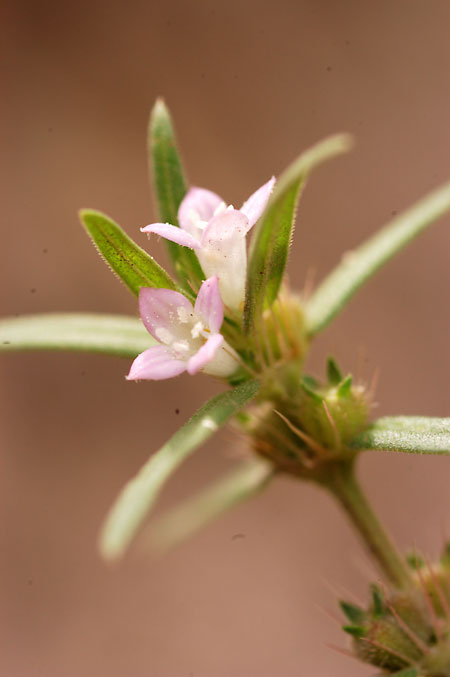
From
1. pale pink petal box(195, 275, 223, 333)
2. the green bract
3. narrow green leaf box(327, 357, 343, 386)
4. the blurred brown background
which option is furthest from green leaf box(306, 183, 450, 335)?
the blurred brown background

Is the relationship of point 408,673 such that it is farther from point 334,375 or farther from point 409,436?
point 334,375

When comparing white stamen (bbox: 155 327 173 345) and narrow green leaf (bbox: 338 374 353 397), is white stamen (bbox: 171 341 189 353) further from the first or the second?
narrow green leaf (bbox: 338 374 353 397)

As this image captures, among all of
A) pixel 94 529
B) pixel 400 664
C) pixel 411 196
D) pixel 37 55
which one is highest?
pixel 37 55

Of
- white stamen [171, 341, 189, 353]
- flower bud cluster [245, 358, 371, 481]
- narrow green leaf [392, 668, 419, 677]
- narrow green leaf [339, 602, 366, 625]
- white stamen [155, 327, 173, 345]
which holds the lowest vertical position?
narrow green leaf [392, 668, 419, 677]

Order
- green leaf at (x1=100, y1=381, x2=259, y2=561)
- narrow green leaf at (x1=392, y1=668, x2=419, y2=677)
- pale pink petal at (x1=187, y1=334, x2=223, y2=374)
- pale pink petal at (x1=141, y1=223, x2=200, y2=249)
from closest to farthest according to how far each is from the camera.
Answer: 1. green leaf at (x1=100, y1=381, x2=259, y2=561)
2. pale pink petal at (x1=187, y1=334, x2=223, y2=374)
3. pale pink petal at (x1=141, y1=223, x2=200, y2=249)
4. narrow green leaf at (x1=392, y1=668, x2=419, y2=677)

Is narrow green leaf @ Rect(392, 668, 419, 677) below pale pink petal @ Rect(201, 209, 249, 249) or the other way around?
below

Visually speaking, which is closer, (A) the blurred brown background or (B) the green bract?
(B) the green bract

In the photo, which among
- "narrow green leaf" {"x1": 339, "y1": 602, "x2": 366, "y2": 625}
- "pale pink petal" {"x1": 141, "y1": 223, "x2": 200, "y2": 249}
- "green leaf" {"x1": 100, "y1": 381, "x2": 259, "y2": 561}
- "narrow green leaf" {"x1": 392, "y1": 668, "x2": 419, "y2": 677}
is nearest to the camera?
"green leaf" {"x1": 100, "y1": 381, "x2": 259, "y2": 561}

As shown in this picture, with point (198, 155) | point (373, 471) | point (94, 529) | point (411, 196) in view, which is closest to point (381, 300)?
point (411, 196)

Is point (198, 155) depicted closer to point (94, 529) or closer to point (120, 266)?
point (94, 529)
